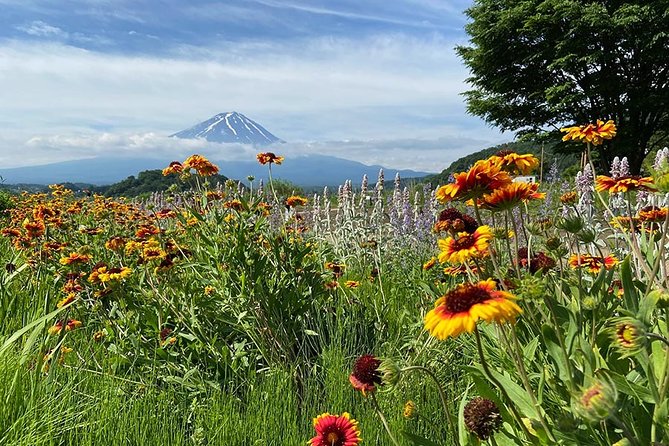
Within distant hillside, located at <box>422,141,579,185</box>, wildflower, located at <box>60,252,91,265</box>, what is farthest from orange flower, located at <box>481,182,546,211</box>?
distant hillside, located at <box>422,141,579,185</box>

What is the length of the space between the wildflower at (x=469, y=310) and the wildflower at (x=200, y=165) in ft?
6.08

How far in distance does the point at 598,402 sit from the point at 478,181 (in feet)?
1.83

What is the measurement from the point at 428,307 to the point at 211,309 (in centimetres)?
107

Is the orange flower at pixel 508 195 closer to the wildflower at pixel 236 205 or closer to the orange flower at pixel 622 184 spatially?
the orange flower at pixel 622 184

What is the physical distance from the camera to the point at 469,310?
81 centimetres

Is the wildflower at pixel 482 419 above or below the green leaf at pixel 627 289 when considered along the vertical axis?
below

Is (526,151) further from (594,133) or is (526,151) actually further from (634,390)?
(634,390)

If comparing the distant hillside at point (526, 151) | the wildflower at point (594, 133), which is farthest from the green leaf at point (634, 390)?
the distant hillside at point (526, 151)

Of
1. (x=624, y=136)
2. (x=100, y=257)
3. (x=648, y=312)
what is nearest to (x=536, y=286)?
(x=648, y=312)

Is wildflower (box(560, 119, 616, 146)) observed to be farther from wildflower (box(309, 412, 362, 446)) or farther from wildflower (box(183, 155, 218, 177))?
wildflower (box(183, 155, 218, 177))

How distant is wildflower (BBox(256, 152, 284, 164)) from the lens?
290 cm

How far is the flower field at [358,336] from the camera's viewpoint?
1.00 m

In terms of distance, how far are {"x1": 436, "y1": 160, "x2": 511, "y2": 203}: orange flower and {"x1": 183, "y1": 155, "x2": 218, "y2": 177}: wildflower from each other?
163cm

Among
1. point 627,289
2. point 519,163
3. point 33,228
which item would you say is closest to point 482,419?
point 627,289
